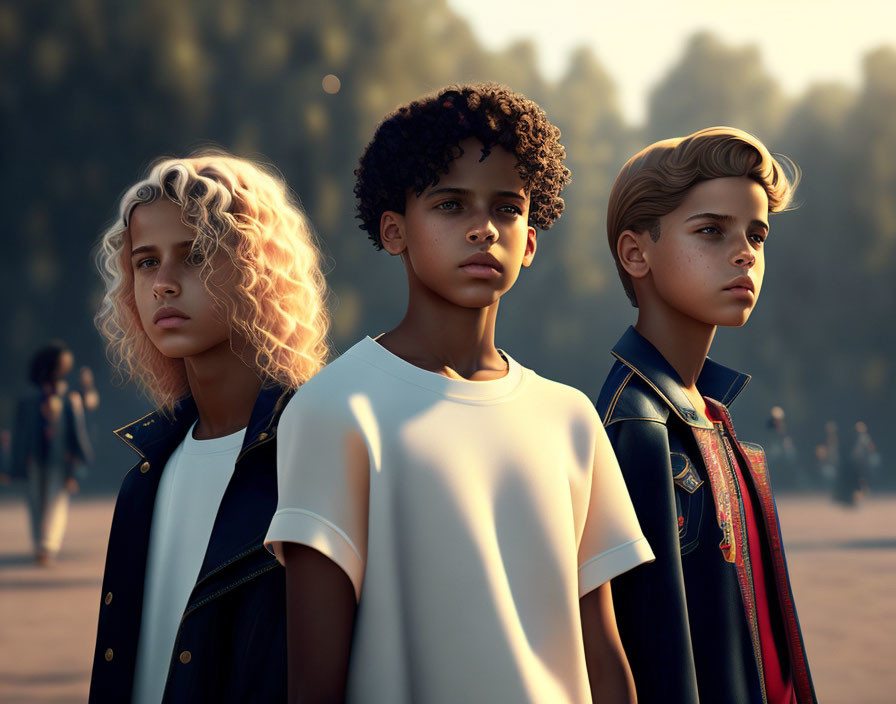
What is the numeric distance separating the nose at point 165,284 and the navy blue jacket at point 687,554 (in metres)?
1.09

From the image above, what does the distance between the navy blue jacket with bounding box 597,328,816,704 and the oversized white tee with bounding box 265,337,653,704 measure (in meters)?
0.40

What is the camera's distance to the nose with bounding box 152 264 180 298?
98.3 inches

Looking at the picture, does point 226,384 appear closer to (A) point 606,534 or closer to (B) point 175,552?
(B) point 175,552

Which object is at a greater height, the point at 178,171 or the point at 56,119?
the point at 56,119

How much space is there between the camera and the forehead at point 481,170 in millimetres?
2098

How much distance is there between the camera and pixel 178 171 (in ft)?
8.57

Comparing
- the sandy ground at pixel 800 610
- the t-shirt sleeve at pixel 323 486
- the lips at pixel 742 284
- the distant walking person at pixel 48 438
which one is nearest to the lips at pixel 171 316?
the t-shirt sleeve at pixel 323 486

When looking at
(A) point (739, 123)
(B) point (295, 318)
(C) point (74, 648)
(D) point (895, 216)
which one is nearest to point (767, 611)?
(B) point (295, 318)

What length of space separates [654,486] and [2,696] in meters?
4.81

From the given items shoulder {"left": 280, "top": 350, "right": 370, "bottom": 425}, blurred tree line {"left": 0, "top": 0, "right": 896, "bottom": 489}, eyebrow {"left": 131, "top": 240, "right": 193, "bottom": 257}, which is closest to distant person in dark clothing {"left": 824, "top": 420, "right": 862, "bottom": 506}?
blurred tree line {"left": 0, "top": 0, "right": 896, "bottom": 489}

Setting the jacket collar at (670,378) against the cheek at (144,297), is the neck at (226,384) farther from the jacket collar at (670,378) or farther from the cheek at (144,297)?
the jacket collar at (670,378)

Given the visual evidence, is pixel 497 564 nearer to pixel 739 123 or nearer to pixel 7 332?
pixel 7 332

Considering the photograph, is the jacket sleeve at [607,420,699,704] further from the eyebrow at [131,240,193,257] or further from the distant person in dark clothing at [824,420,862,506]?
the distant person in dark clothing at [824,420,862,506]

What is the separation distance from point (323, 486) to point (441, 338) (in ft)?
1.38
